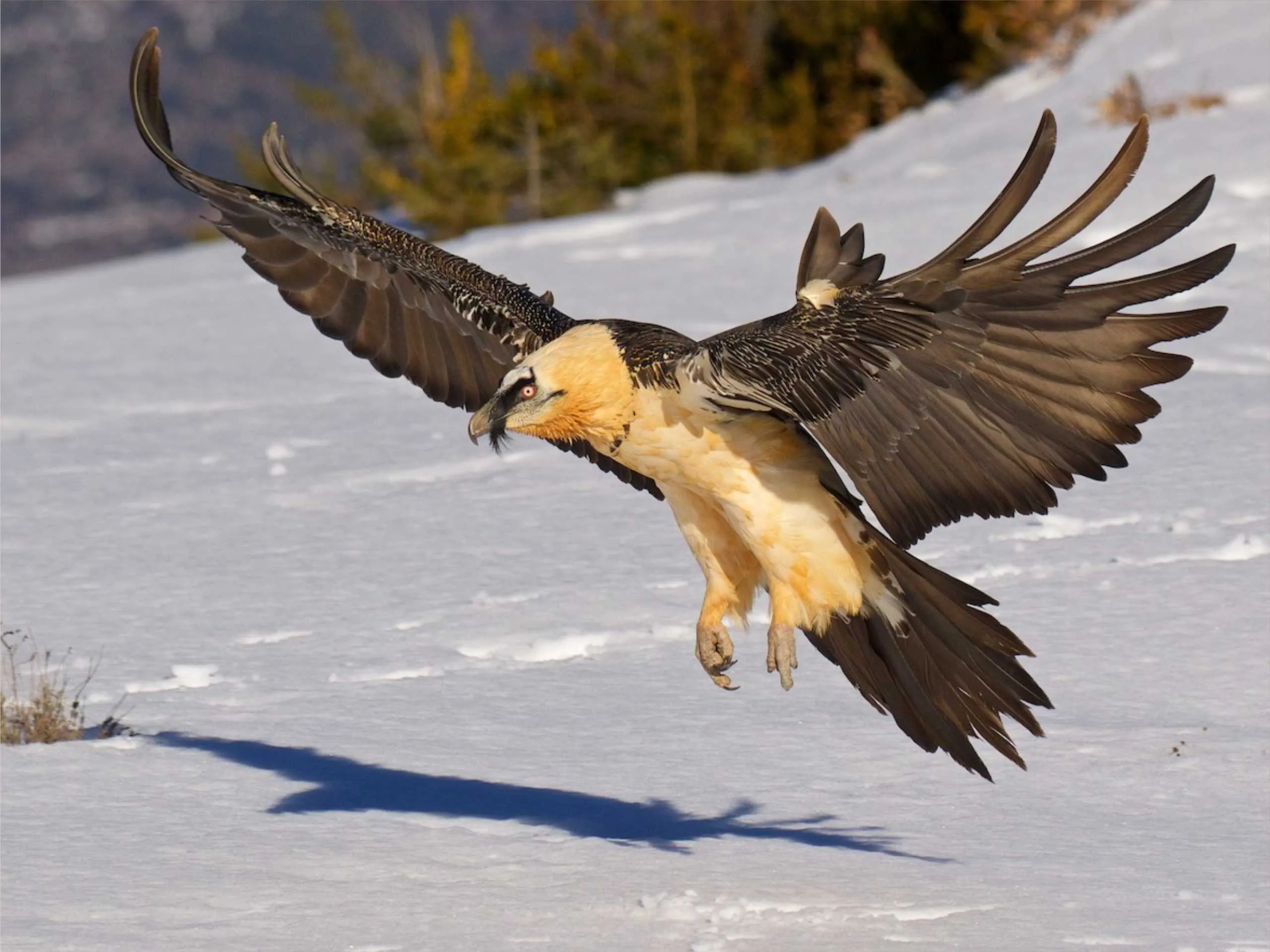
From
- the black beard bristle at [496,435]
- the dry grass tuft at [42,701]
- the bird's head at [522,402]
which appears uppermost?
the bird's head at [522,402]

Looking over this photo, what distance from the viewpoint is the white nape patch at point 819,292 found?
4414 millimetres

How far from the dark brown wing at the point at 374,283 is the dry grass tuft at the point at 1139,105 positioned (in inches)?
327

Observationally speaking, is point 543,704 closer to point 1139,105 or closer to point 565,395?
point 565,395

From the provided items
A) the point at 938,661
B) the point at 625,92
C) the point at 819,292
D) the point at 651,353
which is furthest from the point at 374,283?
the point at 625,92

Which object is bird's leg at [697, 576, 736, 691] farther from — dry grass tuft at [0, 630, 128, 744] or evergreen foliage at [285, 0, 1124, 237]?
evergreen foliage at [285, 0, 1124, 237]

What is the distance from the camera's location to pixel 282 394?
10578 millimetres

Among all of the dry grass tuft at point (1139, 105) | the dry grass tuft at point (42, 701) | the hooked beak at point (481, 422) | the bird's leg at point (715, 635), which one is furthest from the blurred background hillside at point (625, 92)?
the hooked beak at point (481, 422)

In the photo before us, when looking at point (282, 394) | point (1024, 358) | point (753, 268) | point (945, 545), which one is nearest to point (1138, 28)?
point (753, 268)

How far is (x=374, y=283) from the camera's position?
5.75 metres

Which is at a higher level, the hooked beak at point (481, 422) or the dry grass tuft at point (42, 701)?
the hooked beak at point (481, 422)

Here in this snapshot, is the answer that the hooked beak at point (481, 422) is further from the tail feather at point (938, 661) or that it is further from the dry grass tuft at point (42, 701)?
the dry grass tuft at point (42, 701)

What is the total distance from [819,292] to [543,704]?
2126mm

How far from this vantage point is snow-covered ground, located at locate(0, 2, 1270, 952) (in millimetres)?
4523

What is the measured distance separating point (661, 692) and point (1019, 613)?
1309 mm
